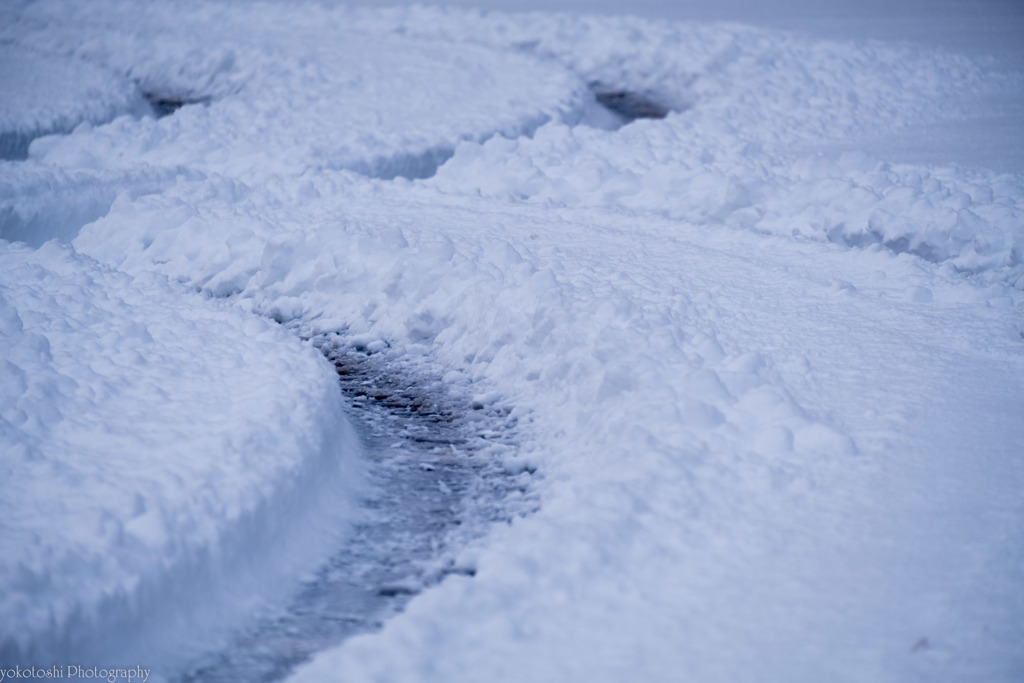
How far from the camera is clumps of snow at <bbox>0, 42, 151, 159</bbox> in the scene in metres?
8.22

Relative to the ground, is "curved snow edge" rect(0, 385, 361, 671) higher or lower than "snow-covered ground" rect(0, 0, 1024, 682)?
lower

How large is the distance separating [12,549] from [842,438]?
2.44 metres

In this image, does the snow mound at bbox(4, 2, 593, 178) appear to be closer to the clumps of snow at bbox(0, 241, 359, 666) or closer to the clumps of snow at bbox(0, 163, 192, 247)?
the clumps of snow at bbox(0, 163, 192, 247)

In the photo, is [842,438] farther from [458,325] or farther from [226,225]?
[226,225]

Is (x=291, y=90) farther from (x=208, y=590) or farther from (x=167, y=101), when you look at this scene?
(x=208, y=590)

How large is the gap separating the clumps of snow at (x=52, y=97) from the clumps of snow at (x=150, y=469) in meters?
4.68

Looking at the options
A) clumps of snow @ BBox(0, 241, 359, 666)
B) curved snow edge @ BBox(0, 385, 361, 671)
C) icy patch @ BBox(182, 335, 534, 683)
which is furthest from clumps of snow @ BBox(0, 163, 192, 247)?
curved snow edge @ BBox(0, 385, 361, 671)

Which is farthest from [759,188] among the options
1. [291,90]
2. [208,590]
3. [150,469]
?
[291,90]

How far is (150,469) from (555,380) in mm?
1609

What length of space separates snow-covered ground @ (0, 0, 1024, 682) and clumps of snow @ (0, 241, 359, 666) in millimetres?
11

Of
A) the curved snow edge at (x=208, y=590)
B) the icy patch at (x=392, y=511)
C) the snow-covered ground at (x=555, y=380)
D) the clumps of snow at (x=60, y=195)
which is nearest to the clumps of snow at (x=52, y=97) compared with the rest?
the snow-covered ground at (x=555, y=380)

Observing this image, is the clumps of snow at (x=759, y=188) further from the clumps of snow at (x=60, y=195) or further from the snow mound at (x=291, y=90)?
the clumps of snow at (x=60, y=195)

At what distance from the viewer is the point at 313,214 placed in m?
5.62

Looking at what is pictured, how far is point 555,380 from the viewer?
3.85m
